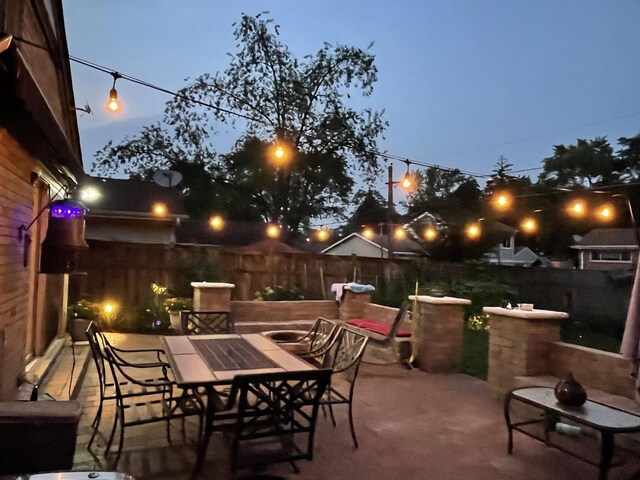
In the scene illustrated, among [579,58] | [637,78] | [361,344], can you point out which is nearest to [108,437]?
[361,344]

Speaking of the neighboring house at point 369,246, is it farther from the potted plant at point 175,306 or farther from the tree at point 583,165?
the potted plant at point 175,306

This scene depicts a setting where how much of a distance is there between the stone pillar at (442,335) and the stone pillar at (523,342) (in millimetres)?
1152

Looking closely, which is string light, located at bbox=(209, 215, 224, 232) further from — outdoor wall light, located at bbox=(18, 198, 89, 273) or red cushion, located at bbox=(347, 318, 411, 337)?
outdoor wall light, located at bbox=(18, 198, 89, 273)

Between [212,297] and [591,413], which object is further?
[212,297]

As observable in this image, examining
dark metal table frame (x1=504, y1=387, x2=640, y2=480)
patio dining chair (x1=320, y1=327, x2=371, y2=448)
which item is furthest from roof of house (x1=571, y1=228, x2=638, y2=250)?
patio dining chair (x1=320, y1=327, x2=371, y2=448)

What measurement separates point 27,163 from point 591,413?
4653 mm

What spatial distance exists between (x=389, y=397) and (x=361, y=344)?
137 cm

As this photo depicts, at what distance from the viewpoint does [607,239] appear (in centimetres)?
2291

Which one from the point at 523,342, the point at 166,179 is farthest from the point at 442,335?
the point at 166,179

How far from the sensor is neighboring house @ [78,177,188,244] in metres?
12.8

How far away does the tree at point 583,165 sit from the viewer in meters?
33.5

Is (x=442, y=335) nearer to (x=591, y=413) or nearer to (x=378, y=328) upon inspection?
(x=378, y=328)

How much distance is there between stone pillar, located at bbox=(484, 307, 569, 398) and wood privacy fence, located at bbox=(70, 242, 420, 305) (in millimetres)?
5620

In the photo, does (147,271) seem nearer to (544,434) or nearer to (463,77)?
(544,434)
